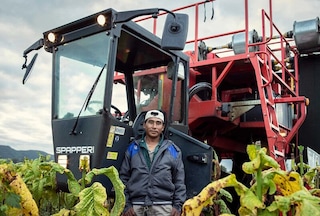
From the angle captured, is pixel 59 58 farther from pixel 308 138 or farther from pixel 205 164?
pixel 308 138

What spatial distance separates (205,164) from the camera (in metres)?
3.69

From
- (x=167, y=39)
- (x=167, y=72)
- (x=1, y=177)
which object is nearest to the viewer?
(x=1, y=177)

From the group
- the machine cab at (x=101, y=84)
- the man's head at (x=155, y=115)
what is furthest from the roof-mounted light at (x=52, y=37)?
the man's head at (x=155, y=115)

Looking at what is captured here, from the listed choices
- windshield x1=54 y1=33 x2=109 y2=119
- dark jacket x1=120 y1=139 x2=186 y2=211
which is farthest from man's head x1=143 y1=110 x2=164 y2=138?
windshield x1=54 y1=33 x2=109 y2=119

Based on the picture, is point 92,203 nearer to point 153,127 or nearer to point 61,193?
point 61,193

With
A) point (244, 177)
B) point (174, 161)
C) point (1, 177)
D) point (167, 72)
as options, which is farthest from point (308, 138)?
point (1, 177)

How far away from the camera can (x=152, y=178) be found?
10.5ft

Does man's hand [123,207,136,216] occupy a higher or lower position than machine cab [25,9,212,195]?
lower

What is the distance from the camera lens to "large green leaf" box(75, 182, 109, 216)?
6.45ft

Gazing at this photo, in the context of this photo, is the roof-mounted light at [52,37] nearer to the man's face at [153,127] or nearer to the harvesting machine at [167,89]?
the harvesting machine at [167,89]

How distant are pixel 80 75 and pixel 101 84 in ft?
1.08

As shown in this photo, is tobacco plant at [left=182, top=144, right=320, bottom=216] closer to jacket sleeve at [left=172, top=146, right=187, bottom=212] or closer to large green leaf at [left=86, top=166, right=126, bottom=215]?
large green leaf at [left=86, top=166, right=126, bottom=215]

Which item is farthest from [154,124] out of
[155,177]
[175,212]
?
[175,212]

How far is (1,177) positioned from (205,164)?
2.18 meters
